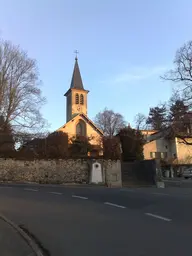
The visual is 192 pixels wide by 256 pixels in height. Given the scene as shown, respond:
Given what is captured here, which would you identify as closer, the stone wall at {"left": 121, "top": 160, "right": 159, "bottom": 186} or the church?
the stone wall at {"left": 121, "top": 160, "right": 159, "bottom": 186}

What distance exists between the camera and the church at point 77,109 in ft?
228

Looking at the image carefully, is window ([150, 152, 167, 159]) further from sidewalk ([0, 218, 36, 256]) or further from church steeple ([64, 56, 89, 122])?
sidewalk ([0, 218, 36, 256])

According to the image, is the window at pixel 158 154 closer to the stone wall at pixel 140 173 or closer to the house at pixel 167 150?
the house at pixel 167 150

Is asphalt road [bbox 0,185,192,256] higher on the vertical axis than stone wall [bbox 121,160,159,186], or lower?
lower

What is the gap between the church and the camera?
228 ft

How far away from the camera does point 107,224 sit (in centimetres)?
978

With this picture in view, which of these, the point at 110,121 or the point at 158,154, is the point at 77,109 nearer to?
the point at 110,121

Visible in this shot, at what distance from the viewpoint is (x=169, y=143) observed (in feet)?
227

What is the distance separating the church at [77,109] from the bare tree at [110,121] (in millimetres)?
4480

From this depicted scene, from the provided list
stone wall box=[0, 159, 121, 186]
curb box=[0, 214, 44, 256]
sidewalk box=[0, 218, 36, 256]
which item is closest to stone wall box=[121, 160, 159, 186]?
stone wall box=[0, 159, 121, 186]

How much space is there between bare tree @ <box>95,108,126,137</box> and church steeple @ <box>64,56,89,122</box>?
5.43 metres

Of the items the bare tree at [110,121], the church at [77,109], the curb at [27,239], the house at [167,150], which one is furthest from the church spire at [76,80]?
the curb at [27,239]

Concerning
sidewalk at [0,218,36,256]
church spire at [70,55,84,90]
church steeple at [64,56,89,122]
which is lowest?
sidewalk at [0,218,36,256]

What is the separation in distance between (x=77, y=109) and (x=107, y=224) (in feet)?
237
